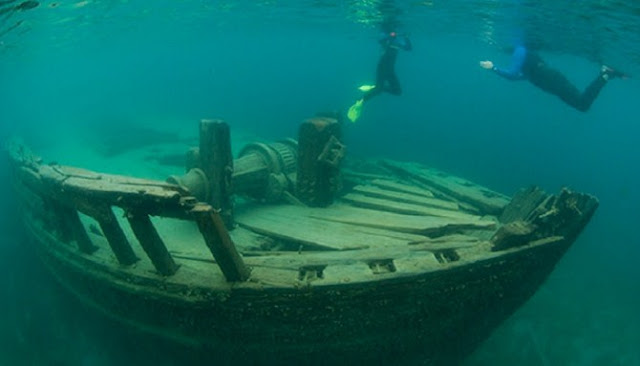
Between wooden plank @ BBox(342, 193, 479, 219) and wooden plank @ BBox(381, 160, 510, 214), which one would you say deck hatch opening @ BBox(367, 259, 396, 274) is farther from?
wooden plank @ BBox(381, 160, 510, 214)

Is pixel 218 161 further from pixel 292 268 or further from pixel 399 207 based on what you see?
pixel 399 207

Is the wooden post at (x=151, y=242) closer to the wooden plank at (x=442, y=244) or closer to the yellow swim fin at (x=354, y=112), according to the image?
the wooden plank at (x=442, y=244)

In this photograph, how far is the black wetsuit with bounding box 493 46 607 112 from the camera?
12.4 meters

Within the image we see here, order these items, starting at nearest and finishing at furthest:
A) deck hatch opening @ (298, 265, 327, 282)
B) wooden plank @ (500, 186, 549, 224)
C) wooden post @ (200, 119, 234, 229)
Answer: deck hatch opening @ (298, 265, 327, 282), wooden plank @ (500, 186, 549, 224), wooden post @ (200, 119, 234, 229)

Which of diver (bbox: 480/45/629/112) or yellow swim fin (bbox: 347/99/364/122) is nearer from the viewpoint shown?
A: diver (bbox: 480/45/629/112)

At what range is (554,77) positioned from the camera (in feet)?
42.7

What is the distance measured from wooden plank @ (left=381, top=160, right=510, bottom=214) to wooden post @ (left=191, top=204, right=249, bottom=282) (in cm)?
558

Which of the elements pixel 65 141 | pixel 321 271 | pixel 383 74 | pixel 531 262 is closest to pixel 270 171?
pixel 321 271

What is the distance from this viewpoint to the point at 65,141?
25.2 meters

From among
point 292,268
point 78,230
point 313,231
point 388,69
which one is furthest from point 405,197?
point 388,69

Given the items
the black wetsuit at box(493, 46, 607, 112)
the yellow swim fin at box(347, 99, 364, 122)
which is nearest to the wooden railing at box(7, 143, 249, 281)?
the yellow swim fin at box(347, 99, 364, 122)

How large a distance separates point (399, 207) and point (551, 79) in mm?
9201

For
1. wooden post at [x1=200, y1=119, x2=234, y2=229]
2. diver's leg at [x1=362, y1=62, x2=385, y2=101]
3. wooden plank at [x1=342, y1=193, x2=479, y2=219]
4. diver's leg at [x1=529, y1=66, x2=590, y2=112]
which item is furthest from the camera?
diver's leg at [x1=362, y1=62, x2=385, y2=101]

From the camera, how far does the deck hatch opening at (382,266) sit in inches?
184
